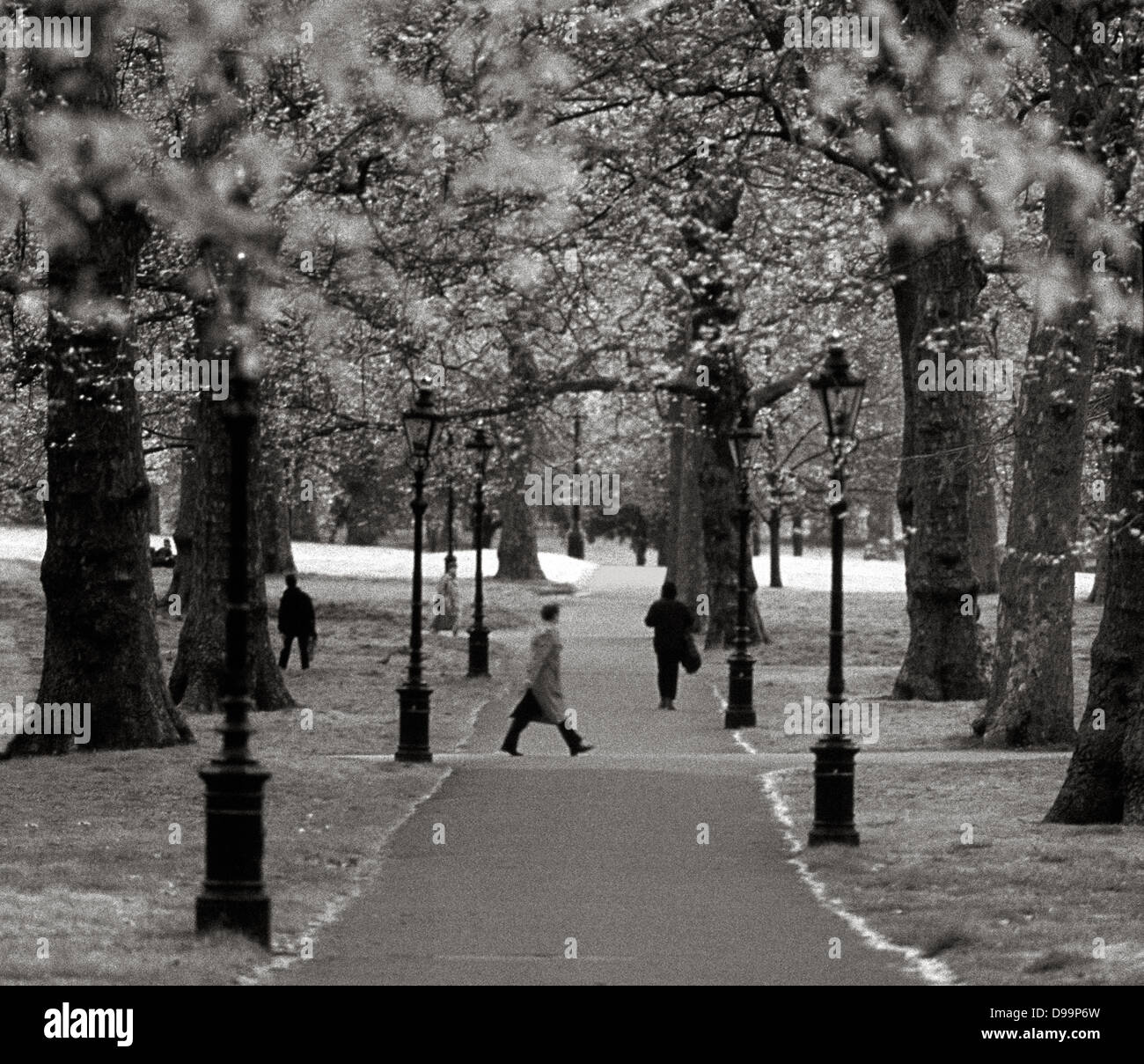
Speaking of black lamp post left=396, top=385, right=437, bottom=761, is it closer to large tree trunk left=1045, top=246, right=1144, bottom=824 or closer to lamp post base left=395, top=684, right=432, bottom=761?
lamp post base left=395, top=684, right=432, bottom=761

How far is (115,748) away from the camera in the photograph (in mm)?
21062

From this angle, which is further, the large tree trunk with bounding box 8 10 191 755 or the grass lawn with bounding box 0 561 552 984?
the large tree trunk with bounding box 8 10 191 755

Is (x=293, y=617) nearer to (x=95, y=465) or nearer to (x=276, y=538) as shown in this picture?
(x=95, y=465)

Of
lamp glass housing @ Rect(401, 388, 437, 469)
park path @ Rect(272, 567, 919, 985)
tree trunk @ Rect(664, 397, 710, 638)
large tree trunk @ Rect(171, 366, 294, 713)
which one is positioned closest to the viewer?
park path @ Rect(272, 567, 919, 985)

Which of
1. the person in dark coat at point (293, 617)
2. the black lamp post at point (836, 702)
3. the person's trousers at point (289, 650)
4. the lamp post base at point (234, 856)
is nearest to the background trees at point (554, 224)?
the black lamp post at point (836, 702)

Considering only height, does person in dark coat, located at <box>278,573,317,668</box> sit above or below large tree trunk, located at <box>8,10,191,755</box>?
below

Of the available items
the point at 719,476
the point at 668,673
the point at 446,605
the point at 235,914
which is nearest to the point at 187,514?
the point at 668,673

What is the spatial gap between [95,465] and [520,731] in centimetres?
572

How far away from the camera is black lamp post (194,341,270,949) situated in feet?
37.5

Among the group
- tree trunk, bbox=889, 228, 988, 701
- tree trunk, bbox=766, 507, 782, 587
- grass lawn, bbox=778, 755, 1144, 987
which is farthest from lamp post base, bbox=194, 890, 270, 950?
tree trunk, bbox=766, 507, 782, 587

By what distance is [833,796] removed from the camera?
652 inches

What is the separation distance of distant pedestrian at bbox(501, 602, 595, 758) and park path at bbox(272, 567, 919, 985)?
372mm
